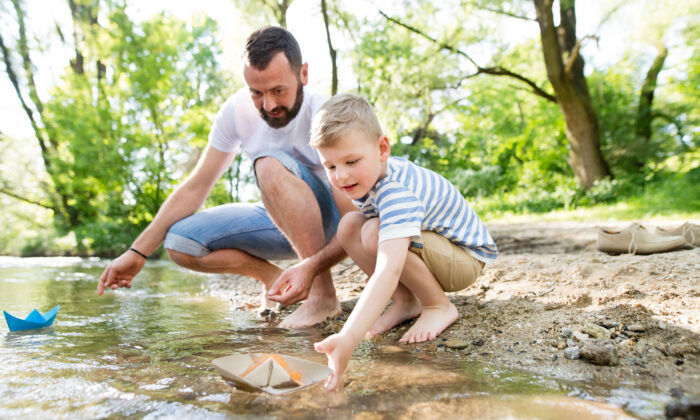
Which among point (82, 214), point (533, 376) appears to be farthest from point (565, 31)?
point (82, 214)

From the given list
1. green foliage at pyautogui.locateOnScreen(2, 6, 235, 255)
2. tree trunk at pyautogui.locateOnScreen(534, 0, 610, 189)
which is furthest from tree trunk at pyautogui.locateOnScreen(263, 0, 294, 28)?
tree trunk at pyautogui.locateOnScreen(534, 0, 610, 189)

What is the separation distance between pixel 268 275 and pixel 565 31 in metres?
9.86

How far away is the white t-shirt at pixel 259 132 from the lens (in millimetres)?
2641

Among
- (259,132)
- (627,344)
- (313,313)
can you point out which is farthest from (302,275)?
(627,344)

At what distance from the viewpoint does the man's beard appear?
2.53 meters

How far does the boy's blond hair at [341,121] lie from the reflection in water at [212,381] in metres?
0.76

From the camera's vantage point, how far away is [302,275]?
210 cm

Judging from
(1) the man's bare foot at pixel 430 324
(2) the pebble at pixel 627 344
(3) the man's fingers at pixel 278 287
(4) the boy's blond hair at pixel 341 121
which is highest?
(4) the boy's blond hair at pixel 341 121

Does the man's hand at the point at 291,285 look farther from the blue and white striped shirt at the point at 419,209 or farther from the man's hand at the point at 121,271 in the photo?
the man's hand at the point at 121,271

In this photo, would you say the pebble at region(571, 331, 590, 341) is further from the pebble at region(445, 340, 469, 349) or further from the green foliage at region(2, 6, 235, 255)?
the green foliage at region(2, 6, 235, 255)

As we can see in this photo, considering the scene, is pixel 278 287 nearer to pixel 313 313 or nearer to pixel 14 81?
pixel 313 313

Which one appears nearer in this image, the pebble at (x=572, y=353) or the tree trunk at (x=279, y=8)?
the pebble at (x=572, y=353)

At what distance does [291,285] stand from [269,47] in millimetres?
1162

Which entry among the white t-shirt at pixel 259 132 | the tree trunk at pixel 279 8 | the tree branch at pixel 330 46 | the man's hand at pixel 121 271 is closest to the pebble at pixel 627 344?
the white t-shirt at pixel 259 132
